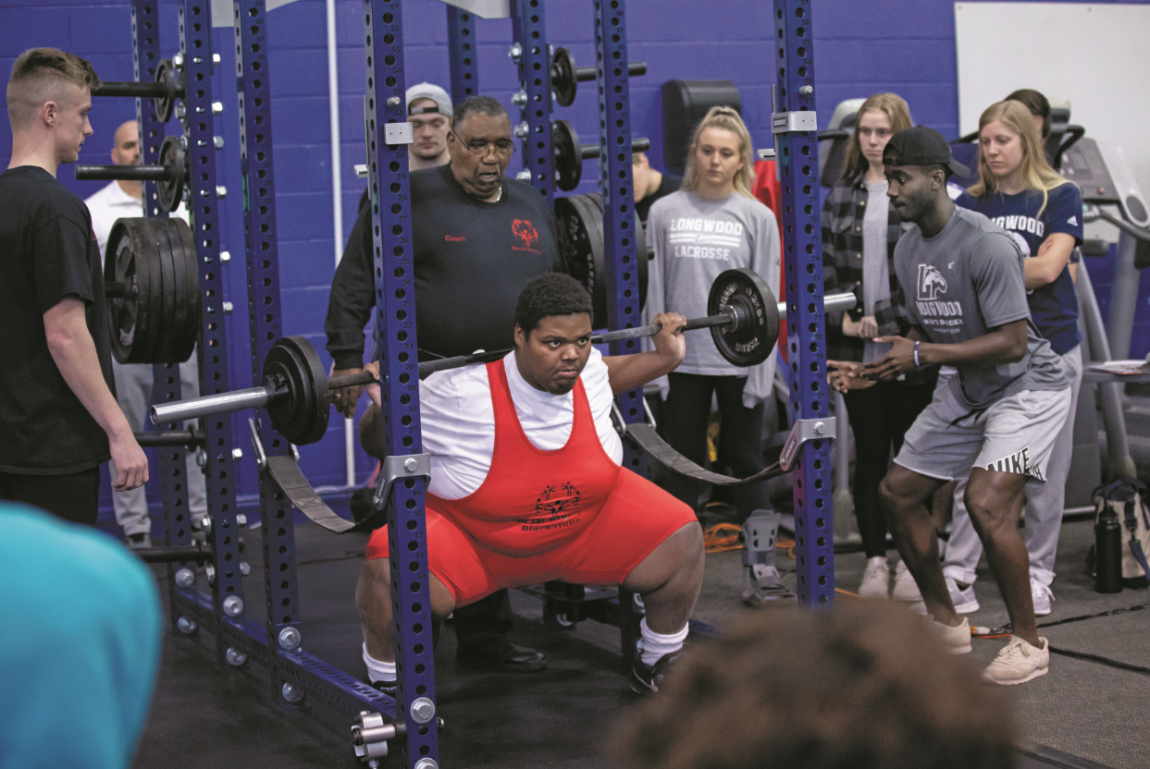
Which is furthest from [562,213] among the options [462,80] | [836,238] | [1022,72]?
[1022,72]

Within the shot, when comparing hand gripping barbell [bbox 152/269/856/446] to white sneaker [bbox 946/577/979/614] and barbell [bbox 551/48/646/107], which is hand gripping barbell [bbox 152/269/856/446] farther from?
white sneaker [bbox 946/577/979/614]

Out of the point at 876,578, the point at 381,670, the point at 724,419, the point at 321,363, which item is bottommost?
the point at 876,578

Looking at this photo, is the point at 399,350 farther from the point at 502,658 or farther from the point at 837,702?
the point at 837,702

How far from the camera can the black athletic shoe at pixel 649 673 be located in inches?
113

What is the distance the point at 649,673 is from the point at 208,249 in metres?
1.73

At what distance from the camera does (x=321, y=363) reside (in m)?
2.54

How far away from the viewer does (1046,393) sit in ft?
10.2

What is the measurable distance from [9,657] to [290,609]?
2.70 m

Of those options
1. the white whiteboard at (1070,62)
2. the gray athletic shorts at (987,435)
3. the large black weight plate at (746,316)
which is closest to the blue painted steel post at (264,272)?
the large black weight plate at (746,316)

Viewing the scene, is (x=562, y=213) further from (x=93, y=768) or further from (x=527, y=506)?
(x=93, y=768)

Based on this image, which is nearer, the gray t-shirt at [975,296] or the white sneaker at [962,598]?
the gray t-shirt at [975,296]

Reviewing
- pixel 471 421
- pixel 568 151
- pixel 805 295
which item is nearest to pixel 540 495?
pixel 471 421

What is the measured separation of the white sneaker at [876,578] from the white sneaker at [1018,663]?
2.19 ft

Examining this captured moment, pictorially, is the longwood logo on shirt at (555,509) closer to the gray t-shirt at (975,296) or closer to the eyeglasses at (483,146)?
the eyeglasses at (483,146)
